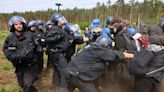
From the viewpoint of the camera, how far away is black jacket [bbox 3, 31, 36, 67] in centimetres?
833

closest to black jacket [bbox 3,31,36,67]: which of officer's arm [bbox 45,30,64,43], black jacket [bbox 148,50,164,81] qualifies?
officer's arm [bbox 45,30,64,43]

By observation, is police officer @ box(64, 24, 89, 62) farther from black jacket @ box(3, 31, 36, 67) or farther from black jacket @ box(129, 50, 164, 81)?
black jacket @ box(129, 50, 164, 81)

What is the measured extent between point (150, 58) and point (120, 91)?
1.66 meters

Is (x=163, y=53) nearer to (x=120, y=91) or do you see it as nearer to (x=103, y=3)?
(x=120, y=91)

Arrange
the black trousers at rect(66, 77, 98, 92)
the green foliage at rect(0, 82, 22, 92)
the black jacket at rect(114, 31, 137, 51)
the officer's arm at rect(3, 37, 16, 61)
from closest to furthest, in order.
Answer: the black trousers at rect(66, 77, 98, 92)
the officer's arm at rect(3, 37, 16, 61)
the black jacket at rect(114, 31, 137, 51)
the green foliage at rect(0, 82, 22, 92)

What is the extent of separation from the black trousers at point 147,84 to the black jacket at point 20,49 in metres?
2.46

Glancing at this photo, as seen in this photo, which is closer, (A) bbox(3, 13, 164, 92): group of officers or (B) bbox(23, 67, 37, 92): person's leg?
(A) bbox(3, 13, 164, 92): group of officers

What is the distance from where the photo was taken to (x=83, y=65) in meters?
7.49

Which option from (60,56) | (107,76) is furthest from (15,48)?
(107,76)

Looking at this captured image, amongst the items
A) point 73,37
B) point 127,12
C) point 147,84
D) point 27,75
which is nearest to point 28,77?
point 27,75

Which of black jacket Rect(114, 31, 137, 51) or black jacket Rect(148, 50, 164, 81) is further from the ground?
black jacket Rect(114, 31, 137, 51)

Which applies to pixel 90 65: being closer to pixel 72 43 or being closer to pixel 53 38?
pixel 53 38

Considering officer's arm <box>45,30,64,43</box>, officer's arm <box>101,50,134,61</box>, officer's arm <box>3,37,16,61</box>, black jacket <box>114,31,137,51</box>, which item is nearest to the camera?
officer's arm <box>101,50,134,61</box>

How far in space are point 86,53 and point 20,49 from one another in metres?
1.68
